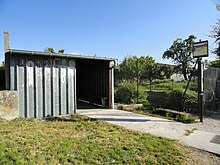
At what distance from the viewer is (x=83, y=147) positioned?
339cm

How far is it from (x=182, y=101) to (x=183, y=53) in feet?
96.1

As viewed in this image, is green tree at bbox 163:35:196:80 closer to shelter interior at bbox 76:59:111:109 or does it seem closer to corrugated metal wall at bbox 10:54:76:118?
shelter interior at bbox 76:59:111:109

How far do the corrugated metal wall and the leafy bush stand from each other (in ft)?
15.3

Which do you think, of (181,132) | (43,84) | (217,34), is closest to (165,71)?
(217,34)

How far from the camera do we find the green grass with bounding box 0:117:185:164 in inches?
116

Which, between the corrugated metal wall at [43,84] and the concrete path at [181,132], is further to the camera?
the corrugated metal wall at [43,84]

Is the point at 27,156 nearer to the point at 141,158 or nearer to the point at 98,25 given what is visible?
the point at 141,158

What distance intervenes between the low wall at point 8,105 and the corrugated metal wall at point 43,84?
177 millimetres

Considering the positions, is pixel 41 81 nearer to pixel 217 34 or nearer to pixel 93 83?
pixel 93 83

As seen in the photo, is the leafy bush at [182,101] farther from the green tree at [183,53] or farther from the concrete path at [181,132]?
the green tree at [183,53]

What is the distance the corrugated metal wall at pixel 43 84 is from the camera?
Result: 18.7 feet

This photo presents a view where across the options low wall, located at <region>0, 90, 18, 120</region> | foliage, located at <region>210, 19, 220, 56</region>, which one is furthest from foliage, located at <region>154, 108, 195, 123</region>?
foliage, located at <region>210, 19, 220, 56</region>

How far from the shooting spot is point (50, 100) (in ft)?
20.7

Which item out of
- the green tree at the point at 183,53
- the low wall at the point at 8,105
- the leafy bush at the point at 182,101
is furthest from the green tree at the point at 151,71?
the low wall at the point at 8,105
